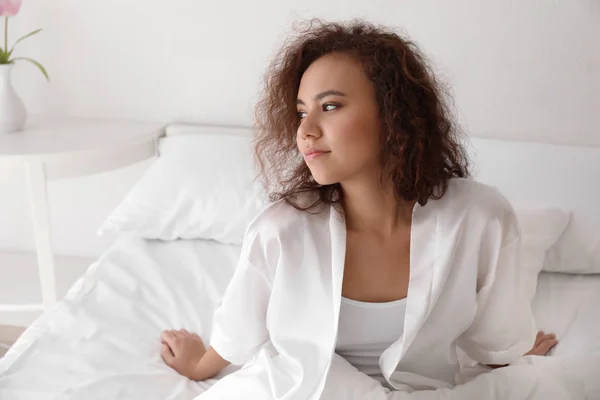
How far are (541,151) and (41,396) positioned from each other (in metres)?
1.31

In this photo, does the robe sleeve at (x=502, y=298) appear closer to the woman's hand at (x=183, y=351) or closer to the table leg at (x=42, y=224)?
the woman's hand at (x=183, y=351)

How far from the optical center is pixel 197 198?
1.92m

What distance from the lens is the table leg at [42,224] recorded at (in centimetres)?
196

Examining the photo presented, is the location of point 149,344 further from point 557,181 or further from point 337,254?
point 557,181

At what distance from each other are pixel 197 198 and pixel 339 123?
0.87 metres

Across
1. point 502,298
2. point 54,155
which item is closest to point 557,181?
point 502,298

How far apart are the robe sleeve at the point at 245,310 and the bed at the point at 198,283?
0.14 meters

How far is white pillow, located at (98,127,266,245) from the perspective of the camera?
1.88 metres

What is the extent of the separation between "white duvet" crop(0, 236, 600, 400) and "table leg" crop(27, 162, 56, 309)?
25 cm

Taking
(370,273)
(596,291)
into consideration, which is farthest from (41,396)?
(596,291)

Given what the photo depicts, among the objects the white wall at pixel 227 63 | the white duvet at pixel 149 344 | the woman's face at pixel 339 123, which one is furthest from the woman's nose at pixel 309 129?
the white wall at pixel 227 63

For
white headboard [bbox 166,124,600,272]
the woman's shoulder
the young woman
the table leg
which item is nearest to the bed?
white headboard [bbox 166,124,600,272]

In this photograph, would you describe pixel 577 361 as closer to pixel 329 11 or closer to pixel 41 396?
pixel 41 396

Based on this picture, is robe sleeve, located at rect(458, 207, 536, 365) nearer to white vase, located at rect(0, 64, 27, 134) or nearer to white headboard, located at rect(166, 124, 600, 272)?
white headboard, located at rect(166, 124, 600, 272)
